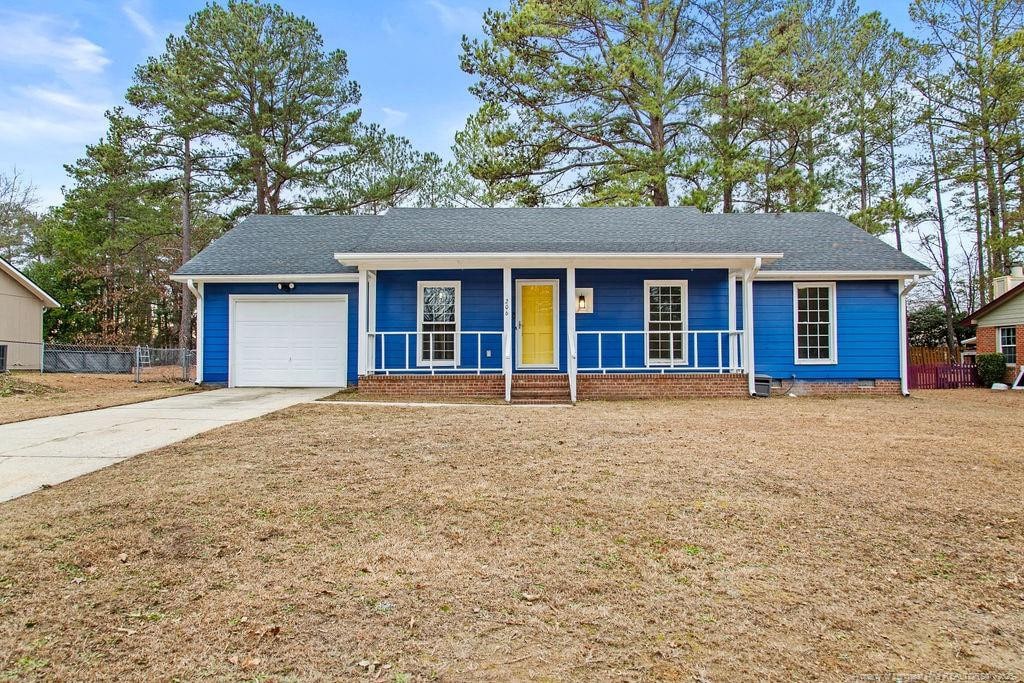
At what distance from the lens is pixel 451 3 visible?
1791 centimetres

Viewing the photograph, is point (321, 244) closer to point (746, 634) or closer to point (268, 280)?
point (268, 280)

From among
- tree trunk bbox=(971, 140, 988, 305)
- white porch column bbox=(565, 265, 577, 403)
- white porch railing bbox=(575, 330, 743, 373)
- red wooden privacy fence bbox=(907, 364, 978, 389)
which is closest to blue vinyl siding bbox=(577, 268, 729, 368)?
white porch railing bbox=(575, 330, 743, 373)

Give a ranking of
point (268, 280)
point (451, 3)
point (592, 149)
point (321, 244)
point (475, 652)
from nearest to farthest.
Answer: point (475, 652)
point (268, 280)
point (321, 244)
point (451, 3)
point (592, 149)

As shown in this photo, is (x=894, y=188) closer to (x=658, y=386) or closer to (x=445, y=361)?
(x=658, y=386)

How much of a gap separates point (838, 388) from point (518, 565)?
11499 millimetres

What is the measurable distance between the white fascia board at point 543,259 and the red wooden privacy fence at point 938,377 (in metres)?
8.37

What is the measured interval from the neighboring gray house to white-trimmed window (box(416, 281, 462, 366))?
50.7 feet

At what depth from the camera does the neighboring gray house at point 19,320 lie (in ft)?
59.9

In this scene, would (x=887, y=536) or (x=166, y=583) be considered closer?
(x=166, y=583)

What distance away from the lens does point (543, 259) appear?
1065 cm

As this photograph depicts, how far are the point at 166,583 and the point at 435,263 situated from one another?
869 centimetres

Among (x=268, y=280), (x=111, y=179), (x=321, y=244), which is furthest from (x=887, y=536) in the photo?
(x=111, y=179)

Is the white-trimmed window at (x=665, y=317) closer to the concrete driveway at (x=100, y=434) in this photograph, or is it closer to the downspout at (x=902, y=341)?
the downspout at (x=902, y=341)

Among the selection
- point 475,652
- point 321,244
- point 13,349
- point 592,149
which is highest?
point 592,149
